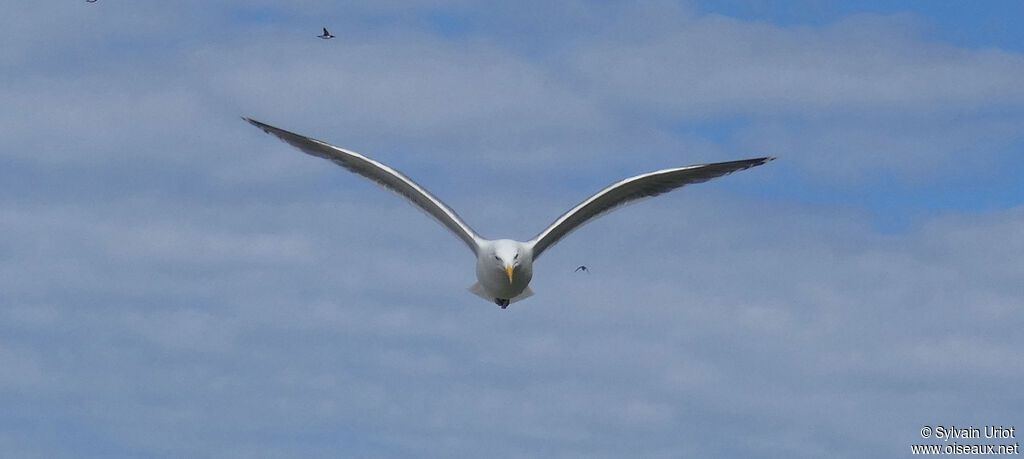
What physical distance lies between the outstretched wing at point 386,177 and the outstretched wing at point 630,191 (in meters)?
1.97

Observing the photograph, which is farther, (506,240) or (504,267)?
(506,240)

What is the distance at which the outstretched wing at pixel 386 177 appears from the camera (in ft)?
134

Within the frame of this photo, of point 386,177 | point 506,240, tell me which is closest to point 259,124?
point 386,177

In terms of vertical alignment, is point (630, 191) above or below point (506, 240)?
above

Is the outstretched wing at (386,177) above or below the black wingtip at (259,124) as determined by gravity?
below

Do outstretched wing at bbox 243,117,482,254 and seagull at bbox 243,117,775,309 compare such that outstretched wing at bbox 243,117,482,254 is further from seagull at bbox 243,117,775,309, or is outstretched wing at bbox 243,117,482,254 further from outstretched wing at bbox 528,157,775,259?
outstretched wing at bbox 528,157,775,259

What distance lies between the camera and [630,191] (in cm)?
4103

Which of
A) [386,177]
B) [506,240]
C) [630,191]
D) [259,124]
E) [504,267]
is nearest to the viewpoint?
[504,267]

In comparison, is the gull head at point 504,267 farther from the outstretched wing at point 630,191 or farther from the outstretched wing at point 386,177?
the outstretched wing at point 386,177

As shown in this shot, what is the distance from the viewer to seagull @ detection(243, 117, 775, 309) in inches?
1526

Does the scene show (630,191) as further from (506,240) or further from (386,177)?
(386,177)

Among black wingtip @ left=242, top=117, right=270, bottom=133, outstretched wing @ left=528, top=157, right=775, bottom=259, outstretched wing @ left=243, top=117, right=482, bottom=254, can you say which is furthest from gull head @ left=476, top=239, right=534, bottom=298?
black wingtip @ left=242, top=117, right=270, bottom=133

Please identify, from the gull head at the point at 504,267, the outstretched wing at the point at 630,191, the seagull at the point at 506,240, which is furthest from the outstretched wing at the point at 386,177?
the outstretched wing at the point at 630,191

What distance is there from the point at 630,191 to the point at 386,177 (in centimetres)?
641
